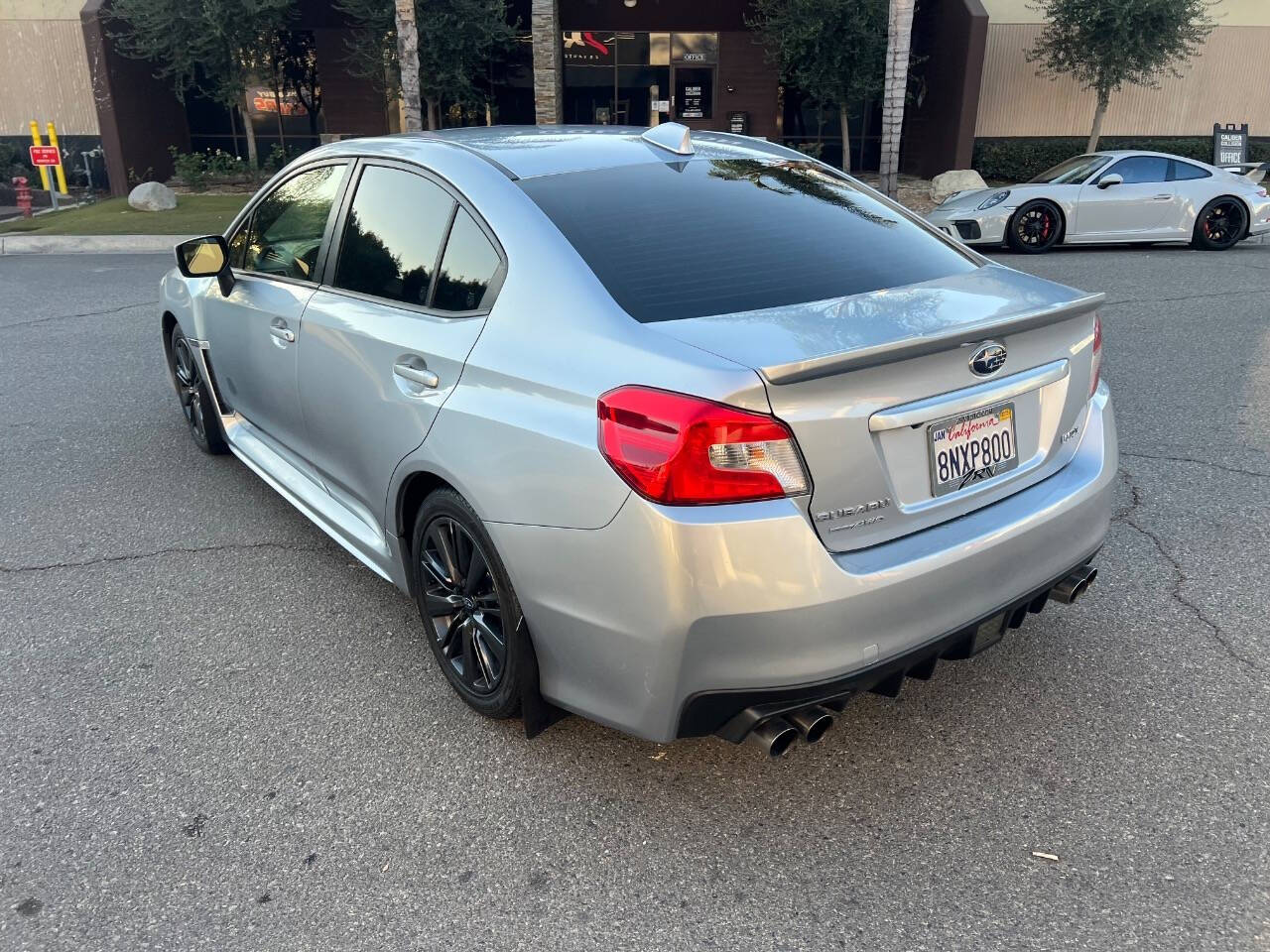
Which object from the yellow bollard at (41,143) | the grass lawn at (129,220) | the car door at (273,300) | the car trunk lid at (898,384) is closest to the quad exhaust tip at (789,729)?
the car trunk lid at (898,384)

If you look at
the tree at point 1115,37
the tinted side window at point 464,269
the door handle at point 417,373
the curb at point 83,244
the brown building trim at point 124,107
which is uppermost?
the tree at point 1115,37

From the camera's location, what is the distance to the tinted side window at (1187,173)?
12867mm

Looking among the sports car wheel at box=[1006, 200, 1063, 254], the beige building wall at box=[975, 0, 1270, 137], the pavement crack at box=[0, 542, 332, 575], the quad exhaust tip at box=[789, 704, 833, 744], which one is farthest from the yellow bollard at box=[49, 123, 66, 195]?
the quad exhaust tip at box=[789, 704, 833, 744]

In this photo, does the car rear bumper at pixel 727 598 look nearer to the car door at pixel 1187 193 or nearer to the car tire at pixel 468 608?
the car tire at pixel 468 608

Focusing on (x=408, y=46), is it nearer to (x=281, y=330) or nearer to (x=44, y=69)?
(x=44, y=69)

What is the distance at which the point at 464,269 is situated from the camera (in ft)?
9.55

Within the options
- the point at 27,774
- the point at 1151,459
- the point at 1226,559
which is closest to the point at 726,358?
the point at 27,774

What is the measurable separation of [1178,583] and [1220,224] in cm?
1166

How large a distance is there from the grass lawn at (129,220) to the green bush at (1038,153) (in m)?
16.7

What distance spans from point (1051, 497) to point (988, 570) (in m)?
0.37

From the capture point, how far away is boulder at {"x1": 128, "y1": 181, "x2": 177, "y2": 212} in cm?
1838

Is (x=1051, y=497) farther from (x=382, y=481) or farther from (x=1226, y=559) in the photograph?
(x=382, y=481)

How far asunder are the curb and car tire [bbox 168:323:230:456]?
1003cm

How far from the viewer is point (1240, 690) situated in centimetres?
303
